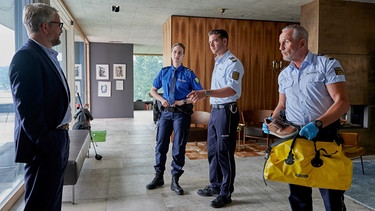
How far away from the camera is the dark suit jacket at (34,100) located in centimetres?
155

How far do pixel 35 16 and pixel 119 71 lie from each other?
958cm

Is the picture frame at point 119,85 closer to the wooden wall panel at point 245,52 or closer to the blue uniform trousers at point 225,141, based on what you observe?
the wooden wall panel at point 245,52

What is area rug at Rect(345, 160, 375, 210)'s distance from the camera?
3120mm

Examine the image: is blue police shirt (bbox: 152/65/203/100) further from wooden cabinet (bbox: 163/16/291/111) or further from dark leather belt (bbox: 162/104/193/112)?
wooden cabinet (bbox: 163/16/291/111)

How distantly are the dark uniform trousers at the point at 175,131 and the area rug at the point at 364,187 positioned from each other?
192 centimetres

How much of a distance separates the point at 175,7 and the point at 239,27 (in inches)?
69.2

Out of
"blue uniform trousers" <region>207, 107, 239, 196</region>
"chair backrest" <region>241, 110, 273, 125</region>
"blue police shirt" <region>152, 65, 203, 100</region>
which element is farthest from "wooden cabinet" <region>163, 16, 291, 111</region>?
"blue uniform trousers" <region>207, 107, 239, 196</region>

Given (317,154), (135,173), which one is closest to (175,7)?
(135,173)

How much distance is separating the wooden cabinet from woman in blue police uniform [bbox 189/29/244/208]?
3.50m

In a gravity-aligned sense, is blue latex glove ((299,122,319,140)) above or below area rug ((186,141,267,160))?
above

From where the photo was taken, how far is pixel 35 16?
67.7 inches

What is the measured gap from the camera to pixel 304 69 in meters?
1.91

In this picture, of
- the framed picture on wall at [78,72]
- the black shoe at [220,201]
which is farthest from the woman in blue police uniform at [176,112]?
the framed picture on wall at [78,72]

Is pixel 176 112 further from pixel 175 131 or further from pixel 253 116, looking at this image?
pixel 253 116
